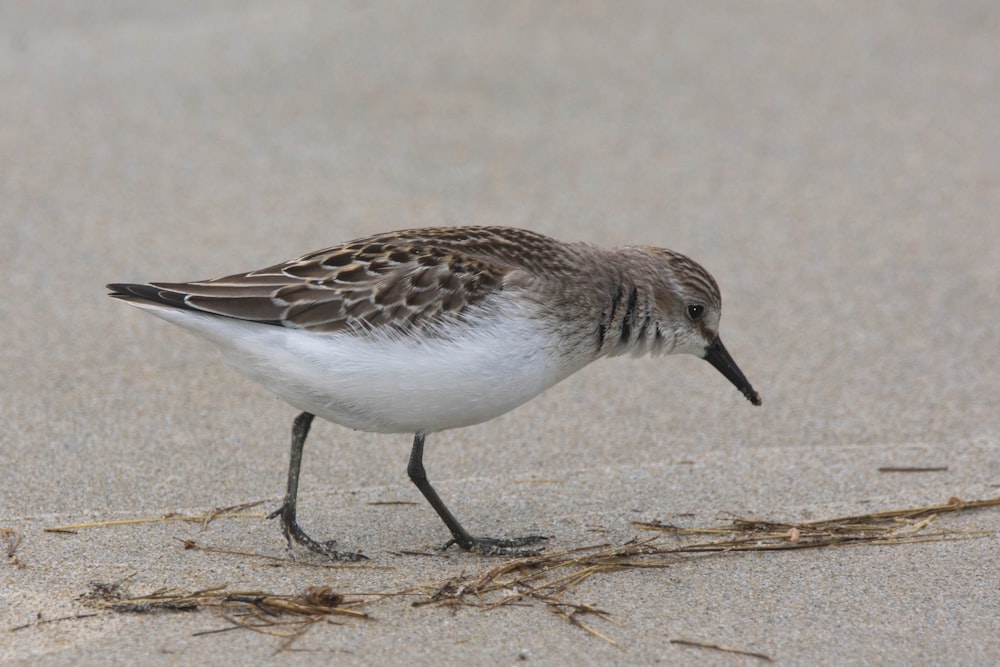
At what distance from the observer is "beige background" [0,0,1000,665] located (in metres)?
4.14

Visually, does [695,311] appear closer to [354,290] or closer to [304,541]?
[354,290]

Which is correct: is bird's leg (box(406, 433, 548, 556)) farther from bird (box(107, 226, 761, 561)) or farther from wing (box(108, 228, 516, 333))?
wing (box(108, 228, 516, 333))

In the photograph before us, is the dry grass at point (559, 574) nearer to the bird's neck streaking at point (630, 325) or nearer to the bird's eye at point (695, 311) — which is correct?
the bird's neck streaking at point (630, 325)

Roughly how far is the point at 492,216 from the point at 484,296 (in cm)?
339

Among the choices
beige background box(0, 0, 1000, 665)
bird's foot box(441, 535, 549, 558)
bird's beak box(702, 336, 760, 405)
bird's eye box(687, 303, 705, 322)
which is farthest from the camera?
bird's beak box(702, 336, 760, 405)

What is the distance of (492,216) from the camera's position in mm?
7832

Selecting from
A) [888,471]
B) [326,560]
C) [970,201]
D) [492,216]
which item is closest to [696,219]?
[492,216]

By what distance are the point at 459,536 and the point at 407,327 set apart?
0.88 metres

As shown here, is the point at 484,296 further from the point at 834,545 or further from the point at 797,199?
the point at 797,199

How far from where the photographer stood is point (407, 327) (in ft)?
14.5

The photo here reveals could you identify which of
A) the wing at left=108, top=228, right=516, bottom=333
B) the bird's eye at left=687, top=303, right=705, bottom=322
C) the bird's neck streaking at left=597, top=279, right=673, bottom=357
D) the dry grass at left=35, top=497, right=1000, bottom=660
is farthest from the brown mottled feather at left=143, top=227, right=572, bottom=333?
the dry grass at left=35, top=497, right=1000, bottom=660

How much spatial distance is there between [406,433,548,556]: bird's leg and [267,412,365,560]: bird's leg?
383 mm

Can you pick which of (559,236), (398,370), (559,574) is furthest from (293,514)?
(559,236)

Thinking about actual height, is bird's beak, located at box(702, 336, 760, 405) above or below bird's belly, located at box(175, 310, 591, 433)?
above
